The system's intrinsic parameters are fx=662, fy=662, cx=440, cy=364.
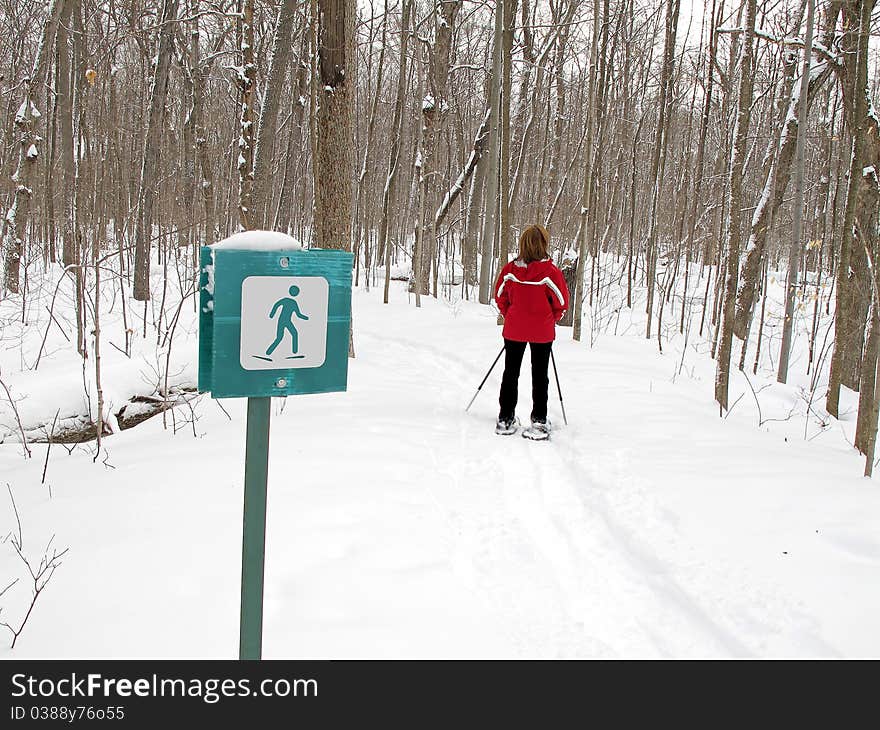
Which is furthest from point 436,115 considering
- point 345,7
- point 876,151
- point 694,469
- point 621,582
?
point 621,582

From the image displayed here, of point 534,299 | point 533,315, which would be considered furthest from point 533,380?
point 534,299

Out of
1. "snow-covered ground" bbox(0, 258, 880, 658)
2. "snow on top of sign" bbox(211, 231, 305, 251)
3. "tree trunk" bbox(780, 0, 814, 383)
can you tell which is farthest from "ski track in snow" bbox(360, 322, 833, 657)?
"tree trunk" bbox(780, 0, 814, 383)

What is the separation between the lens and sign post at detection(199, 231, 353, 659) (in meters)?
1.90

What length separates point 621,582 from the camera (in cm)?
347

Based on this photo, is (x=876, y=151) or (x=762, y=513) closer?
(x=762, y=513)

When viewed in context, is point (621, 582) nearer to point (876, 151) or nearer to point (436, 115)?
point (876, 151)

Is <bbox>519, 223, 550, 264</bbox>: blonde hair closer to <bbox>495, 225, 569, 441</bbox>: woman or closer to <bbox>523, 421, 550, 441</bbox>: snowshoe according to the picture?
<bbox>495, 225, 569, 441</bbox>: woman

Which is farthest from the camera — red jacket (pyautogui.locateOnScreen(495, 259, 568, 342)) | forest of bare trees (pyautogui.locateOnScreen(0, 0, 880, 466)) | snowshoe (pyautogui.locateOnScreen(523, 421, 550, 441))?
forest of bare trees (pyautogui.locateOnScreen(0, 0, 880, 466))

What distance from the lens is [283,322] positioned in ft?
6.48

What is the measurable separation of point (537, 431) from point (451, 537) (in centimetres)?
227

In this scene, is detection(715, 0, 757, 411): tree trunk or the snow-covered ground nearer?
the snow-covered ground

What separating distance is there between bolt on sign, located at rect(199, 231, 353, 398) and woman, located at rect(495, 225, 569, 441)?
400cm
